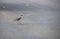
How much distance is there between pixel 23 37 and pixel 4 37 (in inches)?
6.7

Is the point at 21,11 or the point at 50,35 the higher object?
the point at 21,11

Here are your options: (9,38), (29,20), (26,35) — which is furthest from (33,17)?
(9,38)

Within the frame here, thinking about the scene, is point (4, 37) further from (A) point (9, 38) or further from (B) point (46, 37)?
(B) point (46, 37)

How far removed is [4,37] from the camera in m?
0.95

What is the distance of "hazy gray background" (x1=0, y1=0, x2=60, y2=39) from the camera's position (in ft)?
3.18

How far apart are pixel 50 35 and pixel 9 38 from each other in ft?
1.29

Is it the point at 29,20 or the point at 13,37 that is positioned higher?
the point at 29,20

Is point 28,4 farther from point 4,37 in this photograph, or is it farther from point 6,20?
point 4,37

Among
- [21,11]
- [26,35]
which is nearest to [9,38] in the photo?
[26,35]

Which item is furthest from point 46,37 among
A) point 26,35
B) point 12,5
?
point 12,5

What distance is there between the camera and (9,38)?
96 centimetres

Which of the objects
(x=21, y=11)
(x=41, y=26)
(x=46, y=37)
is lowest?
(x=46, y=37)

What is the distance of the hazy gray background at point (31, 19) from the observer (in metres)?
0.97

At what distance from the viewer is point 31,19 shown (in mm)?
1017
